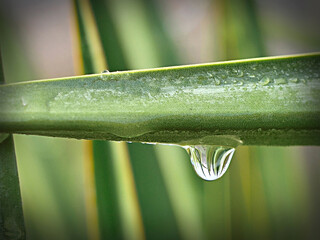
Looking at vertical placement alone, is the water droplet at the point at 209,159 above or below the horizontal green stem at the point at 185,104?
below

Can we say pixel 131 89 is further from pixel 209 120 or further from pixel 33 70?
pixel 33 70


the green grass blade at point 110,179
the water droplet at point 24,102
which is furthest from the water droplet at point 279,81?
the green grass blade at point 110,179

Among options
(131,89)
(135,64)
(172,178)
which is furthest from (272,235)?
(131,89)

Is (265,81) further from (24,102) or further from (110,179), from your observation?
(110,179)

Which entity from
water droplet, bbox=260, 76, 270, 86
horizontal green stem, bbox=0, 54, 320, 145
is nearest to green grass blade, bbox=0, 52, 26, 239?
horizontal green stem, bbox=0, 54, 320, 145

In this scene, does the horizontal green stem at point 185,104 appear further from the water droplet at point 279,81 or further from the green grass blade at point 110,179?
the green grass blade at point 110,179

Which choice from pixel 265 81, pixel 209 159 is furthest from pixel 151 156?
pixel 265 81

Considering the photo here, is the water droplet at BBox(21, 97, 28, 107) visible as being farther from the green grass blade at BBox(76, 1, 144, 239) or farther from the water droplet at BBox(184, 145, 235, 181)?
the green grass blade at BBox(76, 1, 144, 239)
